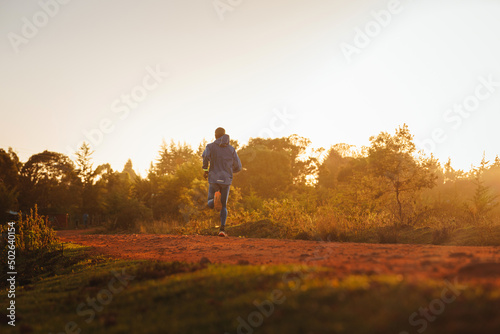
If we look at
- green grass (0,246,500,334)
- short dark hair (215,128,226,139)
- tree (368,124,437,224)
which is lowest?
green grass (0,246,500,334)

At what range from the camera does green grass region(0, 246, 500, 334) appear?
2.60m

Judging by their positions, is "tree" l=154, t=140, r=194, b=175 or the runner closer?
the runner

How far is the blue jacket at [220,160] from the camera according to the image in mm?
11344

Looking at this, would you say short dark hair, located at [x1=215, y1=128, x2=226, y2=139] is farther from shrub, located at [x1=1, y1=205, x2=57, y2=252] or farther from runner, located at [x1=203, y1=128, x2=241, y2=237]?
shrub, located at [x1=1, y1=205, x2=57, y2=252]

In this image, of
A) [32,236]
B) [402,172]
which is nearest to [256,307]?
[32,236]

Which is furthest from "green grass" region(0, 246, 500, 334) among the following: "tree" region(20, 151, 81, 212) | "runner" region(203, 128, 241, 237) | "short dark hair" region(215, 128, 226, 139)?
"tree" region(20, 151, 81, 212)

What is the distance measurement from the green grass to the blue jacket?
6201mm

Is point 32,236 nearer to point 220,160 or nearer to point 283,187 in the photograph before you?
point 220,160

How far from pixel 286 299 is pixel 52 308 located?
3.13 m

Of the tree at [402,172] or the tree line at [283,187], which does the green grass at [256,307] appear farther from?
the tree at [402,172]

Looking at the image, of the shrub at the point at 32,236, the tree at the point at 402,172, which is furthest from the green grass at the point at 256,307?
the tree at the point at 402,172

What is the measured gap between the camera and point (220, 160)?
11438 millimetres

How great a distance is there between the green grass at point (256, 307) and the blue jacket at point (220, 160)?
6.20 meters

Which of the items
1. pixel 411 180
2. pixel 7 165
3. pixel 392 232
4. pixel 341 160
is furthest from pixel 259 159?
pixel 392 232
